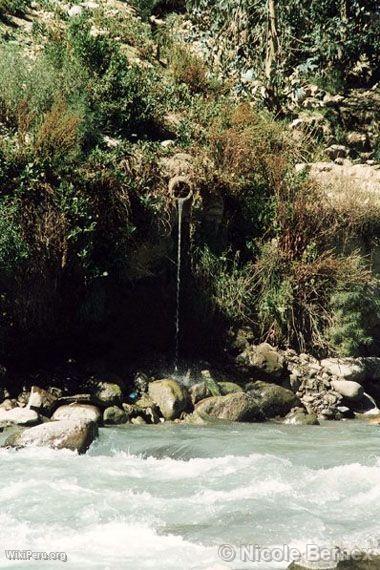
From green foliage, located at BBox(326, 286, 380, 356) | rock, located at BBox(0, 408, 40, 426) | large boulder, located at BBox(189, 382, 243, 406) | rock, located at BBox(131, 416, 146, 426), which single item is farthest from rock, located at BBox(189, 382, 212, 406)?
green foliage, located at BBox(326, 286, 380, 356)

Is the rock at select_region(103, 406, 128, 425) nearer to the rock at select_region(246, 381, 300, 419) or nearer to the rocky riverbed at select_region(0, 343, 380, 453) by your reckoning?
the rocky riverbed at select_region(0, 343, 380, 453)

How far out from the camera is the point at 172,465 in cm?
720

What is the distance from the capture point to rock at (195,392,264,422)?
9477 millimetres

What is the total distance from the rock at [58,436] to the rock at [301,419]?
3.05m

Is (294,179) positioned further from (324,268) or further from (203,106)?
(203,106)

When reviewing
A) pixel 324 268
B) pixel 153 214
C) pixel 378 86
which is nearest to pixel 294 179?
pixel 324 268

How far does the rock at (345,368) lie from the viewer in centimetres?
1099

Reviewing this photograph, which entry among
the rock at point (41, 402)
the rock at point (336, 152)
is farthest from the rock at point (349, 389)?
the rock at point (336, 152)

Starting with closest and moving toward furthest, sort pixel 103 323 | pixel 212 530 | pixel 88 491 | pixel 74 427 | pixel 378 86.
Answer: pixel 212 530 → pixel 88 491 → pixel 74 427 → pixel 103 323 → pixel 378 86

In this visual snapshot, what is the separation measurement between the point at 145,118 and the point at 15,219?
4.15 meters

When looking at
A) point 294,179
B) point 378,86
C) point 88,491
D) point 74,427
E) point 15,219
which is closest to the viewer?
point 88,491

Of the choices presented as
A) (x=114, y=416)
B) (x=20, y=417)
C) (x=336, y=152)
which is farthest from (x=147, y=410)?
(x=336, y=152)

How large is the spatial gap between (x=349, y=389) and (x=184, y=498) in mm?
5137

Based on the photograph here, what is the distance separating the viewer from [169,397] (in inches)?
379
